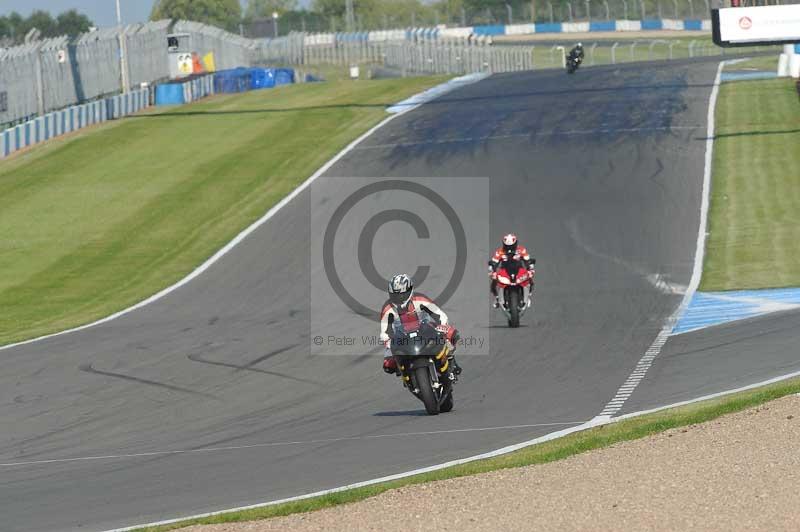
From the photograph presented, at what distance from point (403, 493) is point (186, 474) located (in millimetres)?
2839

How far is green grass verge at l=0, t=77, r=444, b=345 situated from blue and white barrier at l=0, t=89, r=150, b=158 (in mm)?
623

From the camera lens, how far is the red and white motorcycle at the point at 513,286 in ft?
71.3

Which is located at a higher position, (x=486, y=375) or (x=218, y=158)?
(x=218, y=158)

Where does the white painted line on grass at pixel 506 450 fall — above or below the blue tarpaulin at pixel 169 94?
below

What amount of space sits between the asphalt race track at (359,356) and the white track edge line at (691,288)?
182 millimetres

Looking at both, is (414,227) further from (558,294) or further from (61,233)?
(61,233)

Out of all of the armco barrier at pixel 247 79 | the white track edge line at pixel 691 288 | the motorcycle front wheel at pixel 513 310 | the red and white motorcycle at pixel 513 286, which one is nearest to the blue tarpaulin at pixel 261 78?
the armco barrier at pixel 247 79

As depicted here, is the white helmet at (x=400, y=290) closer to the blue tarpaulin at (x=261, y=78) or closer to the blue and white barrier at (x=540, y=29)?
the blue tarpaulin at (x=261, y=78)

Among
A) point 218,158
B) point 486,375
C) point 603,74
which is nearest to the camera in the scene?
point 486,375

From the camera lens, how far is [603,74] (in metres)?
53.7

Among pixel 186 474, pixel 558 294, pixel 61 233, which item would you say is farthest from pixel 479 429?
pixel 61 233

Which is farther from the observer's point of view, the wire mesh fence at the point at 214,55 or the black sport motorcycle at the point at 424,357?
the wire mesh fence at the point at 214,55

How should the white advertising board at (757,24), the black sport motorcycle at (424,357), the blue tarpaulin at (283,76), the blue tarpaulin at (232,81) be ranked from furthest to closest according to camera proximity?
the blue tarpaulin at (283,76)
the blue tarpaulin at (232,81)
the white advertising board at (757,24)
the black sport motorcycle at (424,357)

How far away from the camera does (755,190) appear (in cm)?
3319
